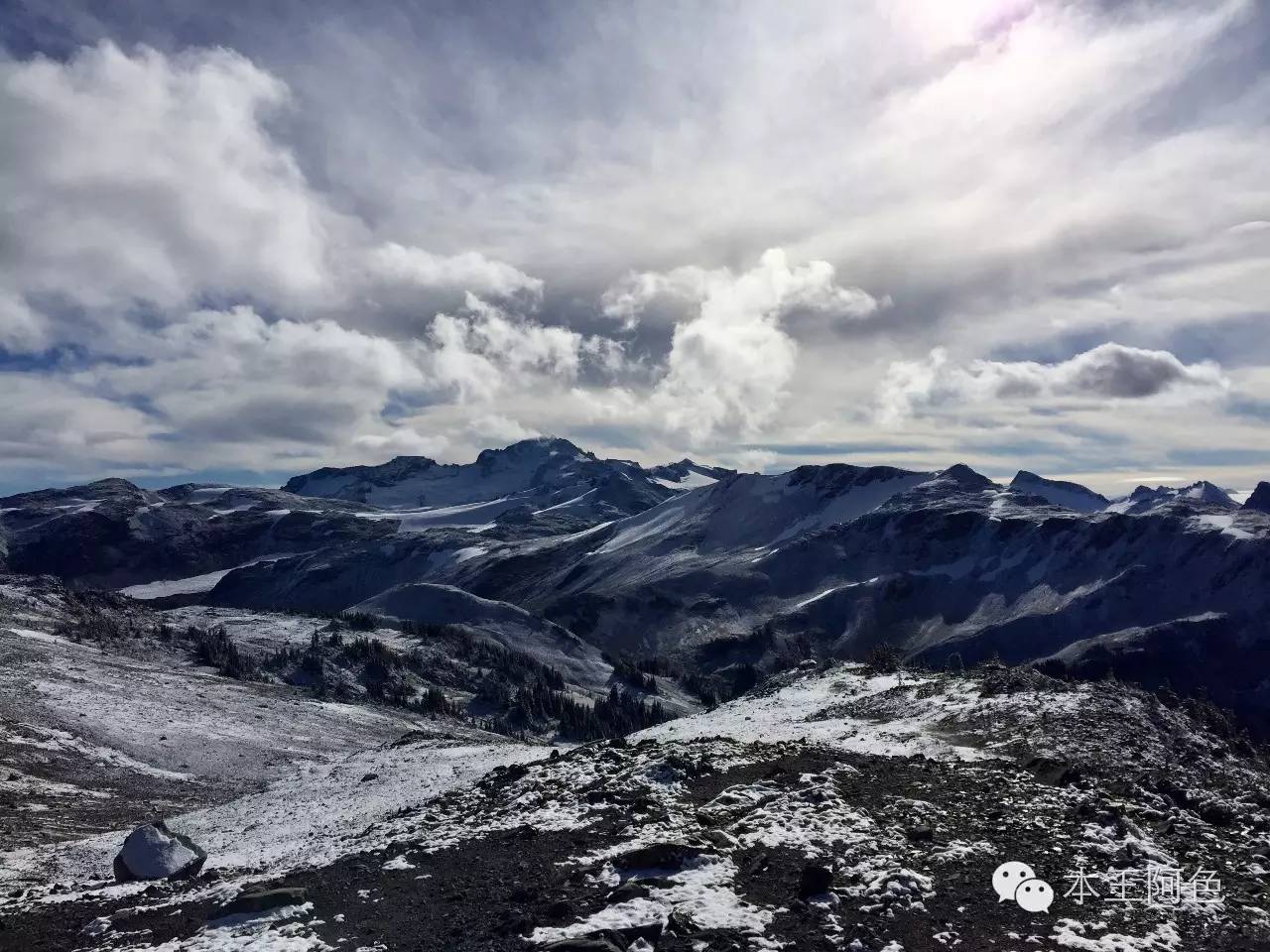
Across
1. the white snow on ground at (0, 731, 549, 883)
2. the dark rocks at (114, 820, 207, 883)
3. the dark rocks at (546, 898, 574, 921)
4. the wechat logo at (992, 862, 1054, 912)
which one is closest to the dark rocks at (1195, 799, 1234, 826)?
the wechat logo at (992, 862, 1054, 912)

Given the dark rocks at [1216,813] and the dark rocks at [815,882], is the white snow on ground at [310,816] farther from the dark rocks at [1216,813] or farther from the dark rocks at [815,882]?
the dark rocks at [1216,813]

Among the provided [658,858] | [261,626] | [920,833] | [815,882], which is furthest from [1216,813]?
[261,626]

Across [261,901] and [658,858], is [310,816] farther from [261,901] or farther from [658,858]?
[658,858]

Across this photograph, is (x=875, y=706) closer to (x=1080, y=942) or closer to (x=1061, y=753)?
(x=1061, y=753)

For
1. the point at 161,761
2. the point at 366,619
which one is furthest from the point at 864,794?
the point at 366,619

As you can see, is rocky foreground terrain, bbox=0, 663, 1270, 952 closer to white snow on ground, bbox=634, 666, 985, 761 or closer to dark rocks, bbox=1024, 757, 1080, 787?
dark rocks, bbox=1024, 757, 1080, 787

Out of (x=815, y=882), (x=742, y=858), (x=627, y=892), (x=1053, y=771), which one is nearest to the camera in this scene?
(x=627, y=892)
